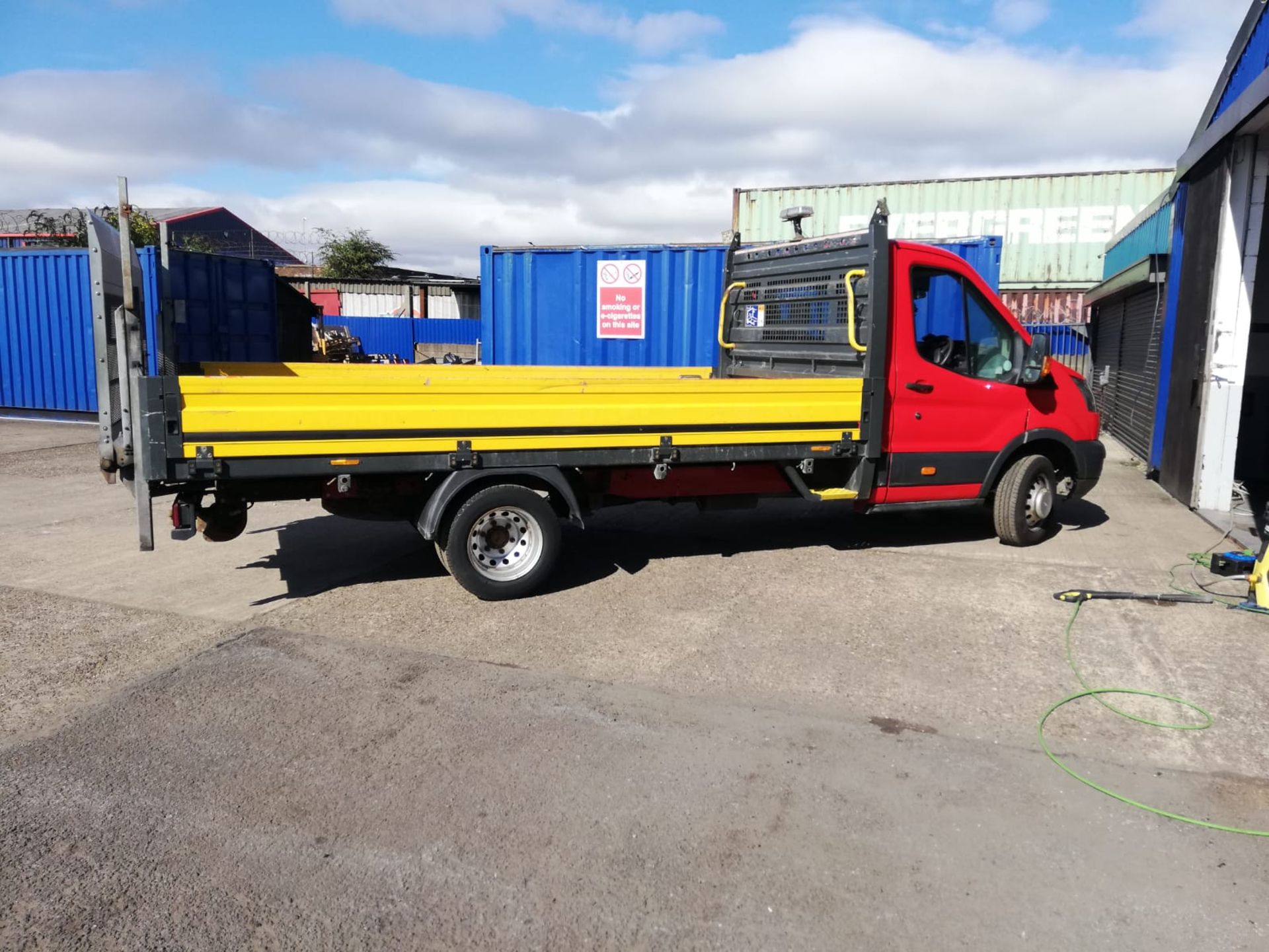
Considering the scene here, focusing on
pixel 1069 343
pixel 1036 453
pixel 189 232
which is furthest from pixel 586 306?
pixel 189 232

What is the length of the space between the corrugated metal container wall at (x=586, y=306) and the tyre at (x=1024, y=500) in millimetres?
5505

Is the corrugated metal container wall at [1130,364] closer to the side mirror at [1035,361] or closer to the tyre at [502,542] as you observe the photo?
the side mirror at [1035,361]

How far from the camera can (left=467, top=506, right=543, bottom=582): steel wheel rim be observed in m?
6.02

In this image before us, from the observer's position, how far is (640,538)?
8.13 m

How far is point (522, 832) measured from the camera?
3.40 meters

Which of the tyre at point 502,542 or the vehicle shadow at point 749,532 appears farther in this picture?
the vehicle shadow at point 749,532

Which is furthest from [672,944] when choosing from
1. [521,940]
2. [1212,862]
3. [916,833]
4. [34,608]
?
[34,608]

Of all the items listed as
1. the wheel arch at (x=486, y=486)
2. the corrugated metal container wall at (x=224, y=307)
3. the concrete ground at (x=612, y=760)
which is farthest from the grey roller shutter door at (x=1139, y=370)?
the corrugated metal container wall at (x=224, y=307)

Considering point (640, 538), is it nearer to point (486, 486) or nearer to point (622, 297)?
point (486, 486)

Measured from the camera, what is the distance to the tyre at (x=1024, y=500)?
301 inches

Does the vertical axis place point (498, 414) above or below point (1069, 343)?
below

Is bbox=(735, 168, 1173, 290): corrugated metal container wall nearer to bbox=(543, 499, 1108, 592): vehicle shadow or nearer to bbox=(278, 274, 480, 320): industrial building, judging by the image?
bbox=(278, 274, 480, 320): industrial building

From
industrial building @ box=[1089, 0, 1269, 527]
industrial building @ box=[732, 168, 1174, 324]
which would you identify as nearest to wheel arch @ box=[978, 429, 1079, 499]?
industrial building @ box=[1089, 0, 1269, 527]

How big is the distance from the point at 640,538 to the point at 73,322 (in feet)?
42.1
